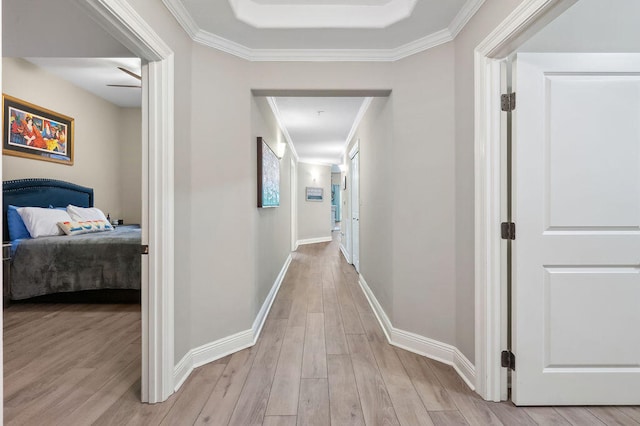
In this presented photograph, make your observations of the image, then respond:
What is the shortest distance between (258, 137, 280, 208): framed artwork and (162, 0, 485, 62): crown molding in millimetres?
706

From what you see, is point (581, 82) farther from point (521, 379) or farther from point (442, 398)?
point (442, 398)

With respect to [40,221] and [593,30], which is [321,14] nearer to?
[593,30]

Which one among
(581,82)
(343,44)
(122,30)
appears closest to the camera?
(122,30)

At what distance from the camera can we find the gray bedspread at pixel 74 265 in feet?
10.9

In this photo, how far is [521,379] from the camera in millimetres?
1838

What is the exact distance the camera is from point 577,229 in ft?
5.93

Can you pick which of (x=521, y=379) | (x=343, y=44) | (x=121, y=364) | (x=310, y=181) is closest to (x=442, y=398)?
(x=521, y=379)

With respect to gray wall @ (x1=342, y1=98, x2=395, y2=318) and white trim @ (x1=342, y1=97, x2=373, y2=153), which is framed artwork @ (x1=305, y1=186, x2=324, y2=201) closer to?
white trim @ (x1=342, y1=97, x2=373, y2=153)

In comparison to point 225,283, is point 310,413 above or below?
below

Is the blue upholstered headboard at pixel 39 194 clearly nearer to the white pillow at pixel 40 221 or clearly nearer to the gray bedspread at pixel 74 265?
the white pillow at pixel 40 221

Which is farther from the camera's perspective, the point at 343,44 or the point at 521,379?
the point at 343,44

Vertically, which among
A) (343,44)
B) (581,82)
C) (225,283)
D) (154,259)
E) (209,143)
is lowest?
(225,283)

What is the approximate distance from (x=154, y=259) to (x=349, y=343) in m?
1.59

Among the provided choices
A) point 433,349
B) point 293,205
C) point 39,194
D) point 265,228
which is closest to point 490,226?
point 433,349
